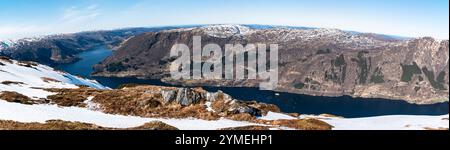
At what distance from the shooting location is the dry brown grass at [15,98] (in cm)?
7012

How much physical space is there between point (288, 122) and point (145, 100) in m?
23.9

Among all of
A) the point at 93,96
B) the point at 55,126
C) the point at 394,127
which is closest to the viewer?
the point at 55,126

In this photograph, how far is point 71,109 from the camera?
225 feet

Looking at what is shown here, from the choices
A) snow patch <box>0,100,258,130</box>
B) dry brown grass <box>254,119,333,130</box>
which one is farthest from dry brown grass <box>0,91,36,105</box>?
dry brown grass <box>254,119,333,130</box>

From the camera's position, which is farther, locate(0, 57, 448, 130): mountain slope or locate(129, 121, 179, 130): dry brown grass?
locate(0, 57, 448, 130): mountain slope

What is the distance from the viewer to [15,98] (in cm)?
7188

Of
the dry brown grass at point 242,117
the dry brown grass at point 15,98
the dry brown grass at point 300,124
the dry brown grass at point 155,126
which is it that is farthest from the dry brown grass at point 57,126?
the dry brown grass at point 300,124

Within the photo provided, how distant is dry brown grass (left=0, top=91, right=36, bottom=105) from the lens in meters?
70.1

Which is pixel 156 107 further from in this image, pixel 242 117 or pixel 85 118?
pixel 242 117

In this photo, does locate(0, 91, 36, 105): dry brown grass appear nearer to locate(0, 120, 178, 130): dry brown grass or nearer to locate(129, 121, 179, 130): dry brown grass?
locate(0, 120, 178, 130): dry brown grass

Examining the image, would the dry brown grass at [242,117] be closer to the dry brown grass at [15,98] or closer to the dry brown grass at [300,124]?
the dry brown grass at [300,124]
